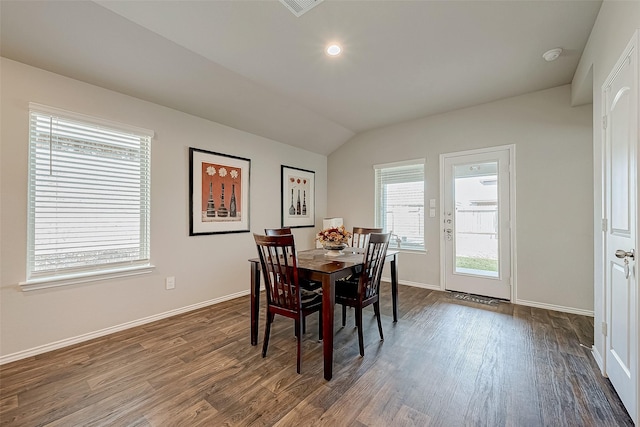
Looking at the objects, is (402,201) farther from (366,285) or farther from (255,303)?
(255,303)

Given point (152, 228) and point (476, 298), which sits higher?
point (152, 228)

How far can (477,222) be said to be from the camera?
3.78 m

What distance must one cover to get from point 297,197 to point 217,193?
5.10 feet

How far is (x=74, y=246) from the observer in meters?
2.47

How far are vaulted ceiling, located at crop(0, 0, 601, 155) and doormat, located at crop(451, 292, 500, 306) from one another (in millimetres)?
2669

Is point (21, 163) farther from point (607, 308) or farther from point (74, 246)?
point (607, 308)

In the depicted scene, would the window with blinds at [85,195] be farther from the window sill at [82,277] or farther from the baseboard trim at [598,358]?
the baseboard trim at [598,358]

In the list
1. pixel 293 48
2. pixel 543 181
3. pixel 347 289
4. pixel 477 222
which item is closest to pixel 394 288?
pixel 347 289

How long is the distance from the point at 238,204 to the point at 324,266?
6.99 feet

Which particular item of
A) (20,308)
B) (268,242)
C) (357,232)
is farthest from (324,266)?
(20,308)

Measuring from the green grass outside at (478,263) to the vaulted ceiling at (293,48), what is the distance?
2.17 meters

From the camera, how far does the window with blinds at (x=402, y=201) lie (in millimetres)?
4355

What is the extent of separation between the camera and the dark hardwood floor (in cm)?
156

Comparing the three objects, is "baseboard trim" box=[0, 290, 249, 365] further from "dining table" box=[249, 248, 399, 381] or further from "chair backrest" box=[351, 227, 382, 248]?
"chair backrest" box=[351, 227, 382, 248]
